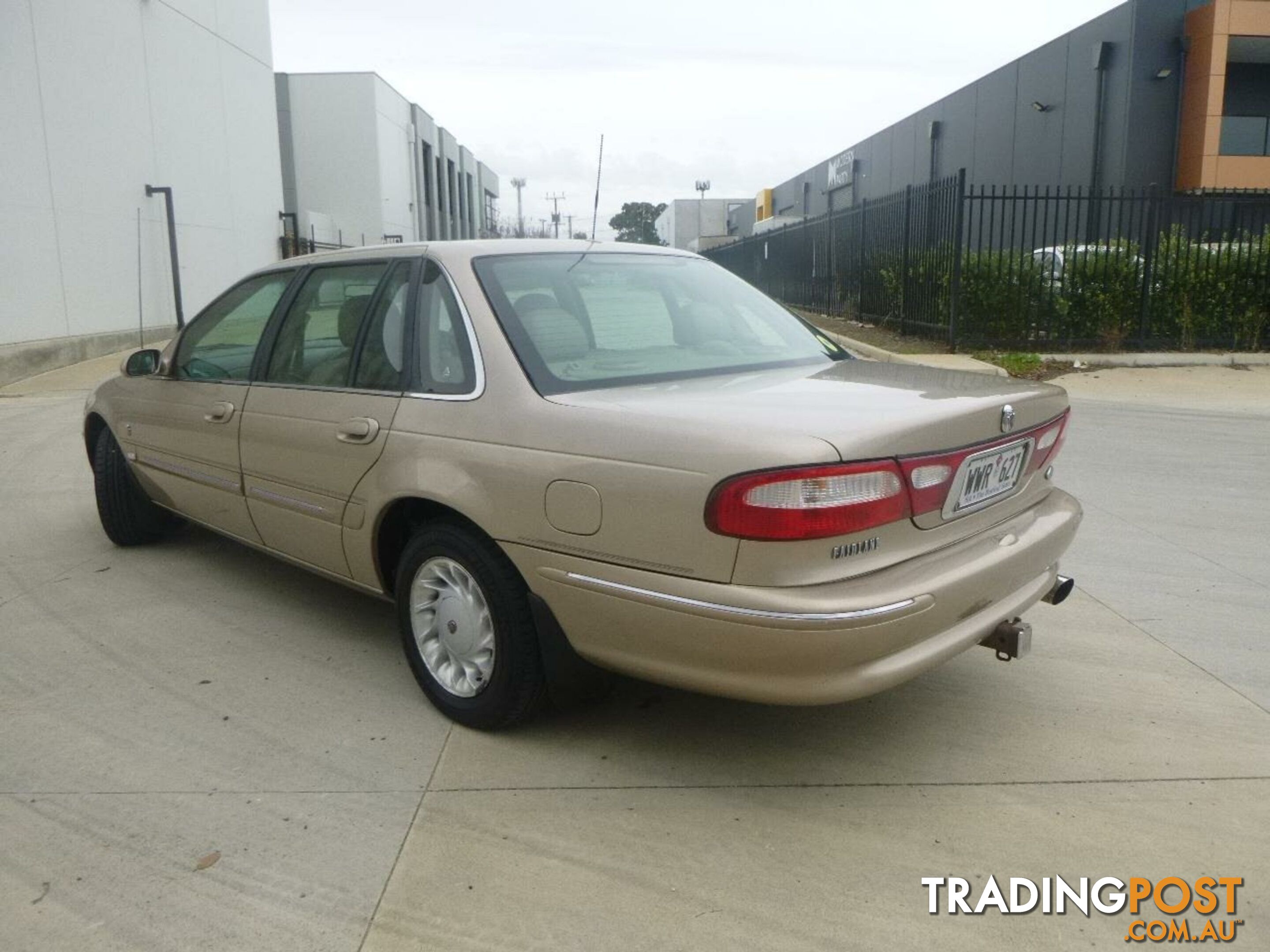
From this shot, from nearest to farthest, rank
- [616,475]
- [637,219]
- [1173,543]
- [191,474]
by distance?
[616,475], [191,474], [1173,543], [637,219]

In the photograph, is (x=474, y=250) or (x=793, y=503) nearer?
(x=793, y=503)

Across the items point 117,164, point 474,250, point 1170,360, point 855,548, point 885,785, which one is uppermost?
point 117,164

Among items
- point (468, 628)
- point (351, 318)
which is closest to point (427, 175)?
point (351, 318)

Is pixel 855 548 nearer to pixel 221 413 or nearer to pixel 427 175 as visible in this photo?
pixel 221 413

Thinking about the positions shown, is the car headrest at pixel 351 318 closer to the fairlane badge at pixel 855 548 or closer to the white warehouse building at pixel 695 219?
the fairlane badge at pixel 855 548

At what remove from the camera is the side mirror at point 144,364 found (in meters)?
5.07

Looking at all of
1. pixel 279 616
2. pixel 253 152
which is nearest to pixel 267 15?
pixel 253 152

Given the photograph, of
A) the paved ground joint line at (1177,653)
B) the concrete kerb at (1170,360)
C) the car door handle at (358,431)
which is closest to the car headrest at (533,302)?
the car door handle at (358,431)

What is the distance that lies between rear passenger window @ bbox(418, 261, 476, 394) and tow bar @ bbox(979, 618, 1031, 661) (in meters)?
1.74

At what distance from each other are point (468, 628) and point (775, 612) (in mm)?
1135

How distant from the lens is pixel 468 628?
3338mm

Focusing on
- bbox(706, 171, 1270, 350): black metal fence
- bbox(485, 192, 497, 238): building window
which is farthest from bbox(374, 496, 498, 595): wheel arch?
bbox(485, 192, 497, 238): building window

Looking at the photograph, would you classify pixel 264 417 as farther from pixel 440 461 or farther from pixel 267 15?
pixel 267 15

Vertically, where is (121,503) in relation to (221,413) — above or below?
below
